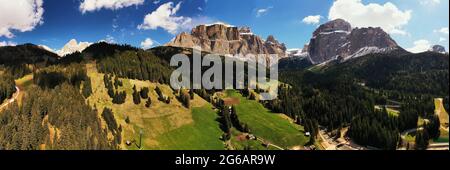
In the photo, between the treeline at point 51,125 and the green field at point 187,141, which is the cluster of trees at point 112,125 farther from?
the green field at point 187,141

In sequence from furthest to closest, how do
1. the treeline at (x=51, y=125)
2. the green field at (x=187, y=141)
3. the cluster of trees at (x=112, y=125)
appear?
1. the green field at (x=187, y=141)
2. the cluster of trees at (x=112, y=125)
3. the treeline at (x=51, y=125)

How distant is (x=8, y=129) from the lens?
13912cm

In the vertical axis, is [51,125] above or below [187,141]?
above

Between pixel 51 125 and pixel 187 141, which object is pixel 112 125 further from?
pixel 187 141

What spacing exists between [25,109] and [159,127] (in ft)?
195

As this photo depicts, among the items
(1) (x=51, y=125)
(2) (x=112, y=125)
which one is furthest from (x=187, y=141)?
(1) (x=51, y=125)

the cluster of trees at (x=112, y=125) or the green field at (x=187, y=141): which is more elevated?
the cluster of trees at (x=112, y=125)

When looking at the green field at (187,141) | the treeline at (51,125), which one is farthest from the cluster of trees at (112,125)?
the green field at (187,141)

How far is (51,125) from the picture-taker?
151875mm

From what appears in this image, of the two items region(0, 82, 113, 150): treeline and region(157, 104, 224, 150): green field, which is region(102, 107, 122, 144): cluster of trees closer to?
region(0, 82, 113, 150): treeline

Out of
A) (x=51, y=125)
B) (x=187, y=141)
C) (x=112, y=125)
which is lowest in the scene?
(x=187, y=141)

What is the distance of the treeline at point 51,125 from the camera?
451 ft
